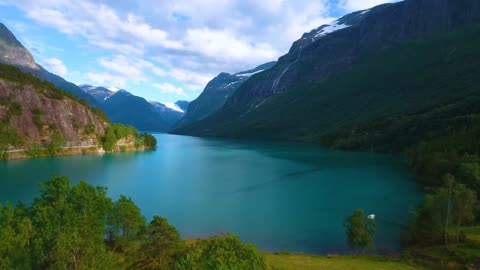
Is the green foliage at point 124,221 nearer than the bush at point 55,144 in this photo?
Yes

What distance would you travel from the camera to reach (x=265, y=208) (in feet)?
221

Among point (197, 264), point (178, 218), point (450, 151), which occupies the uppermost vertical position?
point (450, 151)

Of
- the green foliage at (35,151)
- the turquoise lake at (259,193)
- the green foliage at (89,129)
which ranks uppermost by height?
the green foliage at (89,129)

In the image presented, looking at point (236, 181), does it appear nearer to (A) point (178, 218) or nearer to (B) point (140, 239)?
(A) point (178, 218)

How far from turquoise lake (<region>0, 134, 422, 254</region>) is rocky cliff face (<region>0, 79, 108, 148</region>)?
79.2ft

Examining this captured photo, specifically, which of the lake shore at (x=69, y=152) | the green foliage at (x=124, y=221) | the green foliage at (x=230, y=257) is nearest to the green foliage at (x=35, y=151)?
the lake shore at (x=69, y=152)

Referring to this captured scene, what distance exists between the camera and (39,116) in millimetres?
152125

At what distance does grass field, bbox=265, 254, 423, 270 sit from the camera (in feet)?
117

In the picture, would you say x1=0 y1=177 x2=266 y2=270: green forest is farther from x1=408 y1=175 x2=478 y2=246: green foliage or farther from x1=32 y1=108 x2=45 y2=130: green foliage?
x1=32 y1=108 x2=45 y2=130: green foliage

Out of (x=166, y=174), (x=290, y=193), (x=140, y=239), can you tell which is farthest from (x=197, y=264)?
(x=166, y=174)

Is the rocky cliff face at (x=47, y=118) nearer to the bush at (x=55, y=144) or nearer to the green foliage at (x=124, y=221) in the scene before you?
the bush at (x=55, y=144)

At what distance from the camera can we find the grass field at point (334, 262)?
35.6 m

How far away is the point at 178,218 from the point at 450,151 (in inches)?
2910

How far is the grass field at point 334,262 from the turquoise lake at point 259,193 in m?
5.56
